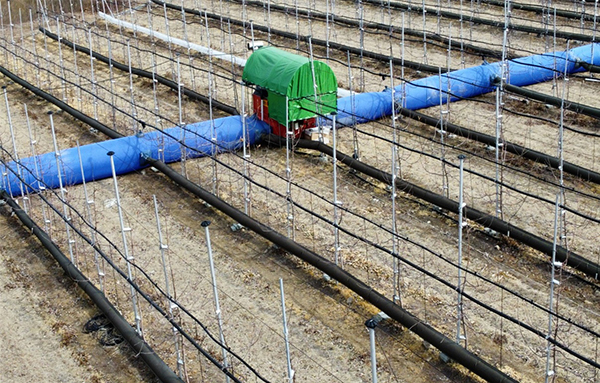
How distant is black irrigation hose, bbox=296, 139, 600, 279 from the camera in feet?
42.4

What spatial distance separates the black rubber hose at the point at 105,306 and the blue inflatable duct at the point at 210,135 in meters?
0.81

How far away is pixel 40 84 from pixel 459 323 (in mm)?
16502

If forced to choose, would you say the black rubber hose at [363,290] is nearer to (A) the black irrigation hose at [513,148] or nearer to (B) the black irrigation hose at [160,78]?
(B) the black irrigation hose at [160,78]

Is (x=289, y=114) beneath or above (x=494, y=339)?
above

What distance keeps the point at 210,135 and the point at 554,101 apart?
859cm

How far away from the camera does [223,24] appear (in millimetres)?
30141

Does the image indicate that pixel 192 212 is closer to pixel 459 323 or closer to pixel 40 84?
pixel 459 323

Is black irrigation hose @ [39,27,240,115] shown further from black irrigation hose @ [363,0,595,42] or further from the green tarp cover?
black irrigation hose @ [363,0,595,42]

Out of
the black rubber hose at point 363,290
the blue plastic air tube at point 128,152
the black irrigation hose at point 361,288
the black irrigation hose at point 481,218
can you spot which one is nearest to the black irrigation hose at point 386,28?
the black irrigation hose at point 481,218

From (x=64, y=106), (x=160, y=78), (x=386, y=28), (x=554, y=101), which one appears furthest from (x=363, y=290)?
(x=386, y=28)

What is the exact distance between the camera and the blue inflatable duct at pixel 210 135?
16.6m

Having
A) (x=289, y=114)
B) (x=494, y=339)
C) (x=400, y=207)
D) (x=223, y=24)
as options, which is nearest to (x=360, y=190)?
(x=400, y=207)

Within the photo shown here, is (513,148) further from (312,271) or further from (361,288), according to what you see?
(361,288)

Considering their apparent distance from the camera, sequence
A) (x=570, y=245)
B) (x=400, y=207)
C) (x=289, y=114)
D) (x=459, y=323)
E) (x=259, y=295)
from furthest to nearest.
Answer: (x=289, y=114)
(x=400, y=207)
(x=570, y=245)
(x=259, y=295)
(x=459, y=323)
